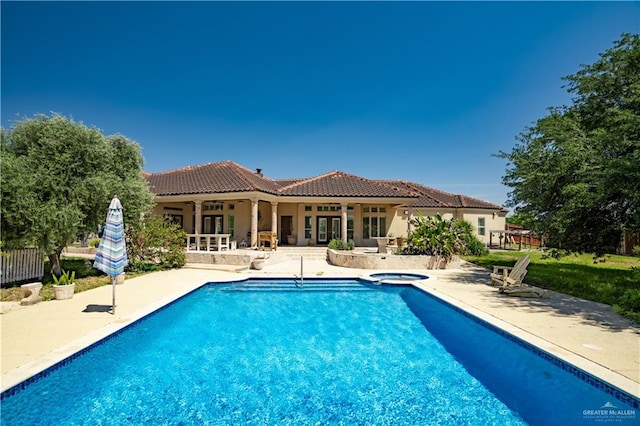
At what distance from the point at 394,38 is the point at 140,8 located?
1202 cm

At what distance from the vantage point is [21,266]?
37.3 ft

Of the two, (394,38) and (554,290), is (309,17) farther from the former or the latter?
(554,290)

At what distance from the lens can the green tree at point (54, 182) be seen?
9852 millimetres

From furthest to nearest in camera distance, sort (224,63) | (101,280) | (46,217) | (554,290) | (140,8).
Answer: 1. (224,63)
2. (140,8)
3. (101,280)
4. (554,290)
5. (46,217)

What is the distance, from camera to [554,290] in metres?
11.0

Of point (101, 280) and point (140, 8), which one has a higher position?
point (140, 8)

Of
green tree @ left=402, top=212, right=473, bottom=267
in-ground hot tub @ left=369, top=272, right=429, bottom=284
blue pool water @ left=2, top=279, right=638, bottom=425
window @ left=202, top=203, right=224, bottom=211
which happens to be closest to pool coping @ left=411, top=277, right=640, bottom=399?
blue pool water @ left=2, top=279, right=638, bottom=425

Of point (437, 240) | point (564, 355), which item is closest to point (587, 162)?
point (437, 240)

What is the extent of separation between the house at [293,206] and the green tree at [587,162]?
9.41m

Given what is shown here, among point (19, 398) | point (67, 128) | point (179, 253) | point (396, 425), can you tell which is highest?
point (67, 128)

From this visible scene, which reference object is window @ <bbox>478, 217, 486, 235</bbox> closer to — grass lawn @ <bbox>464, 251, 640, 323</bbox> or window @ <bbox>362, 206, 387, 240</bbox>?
window @ <bbox>362, 206, 387, 240</bbox>

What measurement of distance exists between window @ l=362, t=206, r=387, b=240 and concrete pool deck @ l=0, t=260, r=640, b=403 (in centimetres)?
1324

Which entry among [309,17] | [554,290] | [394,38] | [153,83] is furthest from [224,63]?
[554,290]

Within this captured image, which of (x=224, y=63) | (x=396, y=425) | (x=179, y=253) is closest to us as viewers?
(x=396, y=425)
